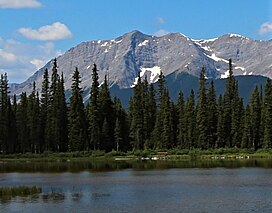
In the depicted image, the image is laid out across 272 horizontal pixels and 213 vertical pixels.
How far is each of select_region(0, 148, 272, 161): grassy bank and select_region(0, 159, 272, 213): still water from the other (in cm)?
3957

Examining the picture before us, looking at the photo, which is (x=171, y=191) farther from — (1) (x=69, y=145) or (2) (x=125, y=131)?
(2) (x=125, y=131)

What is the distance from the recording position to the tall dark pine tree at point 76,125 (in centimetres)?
13100

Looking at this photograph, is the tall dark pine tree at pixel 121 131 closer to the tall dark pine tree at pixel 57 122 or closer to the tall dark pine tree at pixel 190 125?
the tall dark pine tree at pixel 57 122

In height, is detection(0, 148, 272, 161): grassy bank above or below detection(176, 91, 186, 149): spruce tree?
below

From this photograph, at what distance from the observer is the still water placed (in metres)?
48.8

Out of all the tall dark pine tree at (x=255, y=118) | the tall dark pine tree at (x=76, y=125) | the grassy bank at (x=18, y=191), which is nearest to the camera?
the grassy bank at (x=18, y=191)

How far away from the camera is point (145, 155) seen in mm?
127750

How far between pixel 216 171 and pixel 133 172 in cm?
1109

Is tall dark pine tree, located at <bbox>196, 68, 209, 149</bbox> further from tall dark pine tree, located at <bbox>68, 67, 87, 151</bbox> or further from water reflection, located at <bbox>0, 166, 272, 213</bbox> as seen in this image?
water reflection, located at <bbox>0, 166, 272, 213</bbox>

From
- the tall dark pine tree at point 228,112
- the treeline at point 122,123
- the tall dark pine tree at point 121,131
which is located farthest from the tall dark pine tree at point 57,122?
the tall dark pine tree at point 228,112

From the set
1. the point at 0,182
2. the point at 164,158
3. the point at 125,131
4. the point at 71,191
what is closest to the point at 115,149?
the point at 125,131

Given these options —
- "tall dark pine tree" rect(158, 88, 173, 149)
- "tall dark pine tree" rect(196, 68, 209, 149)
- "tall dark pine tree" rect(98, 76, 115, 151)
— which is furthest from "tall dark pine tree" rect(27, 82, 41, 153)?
"tall dark pine tree" rect(196, 68, 209, 149)

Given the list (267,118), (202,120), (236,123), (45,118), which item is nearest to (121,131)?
(45,118)

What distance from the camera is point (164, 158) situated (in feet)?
406
